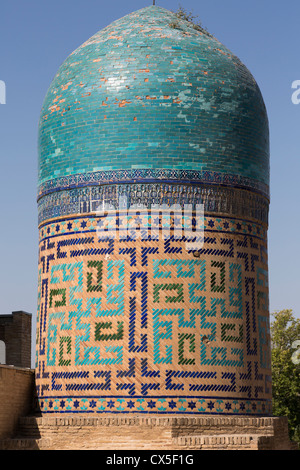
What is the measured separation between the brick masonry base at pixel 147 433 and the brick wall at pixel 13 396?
0.26 metres

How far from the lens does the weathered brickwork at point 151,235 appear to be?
45.2 feet

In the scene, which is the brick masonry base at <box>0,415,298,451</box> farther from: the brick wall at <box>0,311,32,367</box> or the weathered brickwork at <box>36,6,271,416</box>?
the brick wall at <box>0,311,32,367</box>

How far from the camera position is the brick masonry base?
13031mm

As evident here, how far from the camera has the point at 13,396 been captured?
14.1 m

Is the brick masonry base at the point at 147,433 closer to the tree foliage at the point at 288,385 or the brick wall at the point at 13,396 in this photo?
the brick wall at the point at 13,396

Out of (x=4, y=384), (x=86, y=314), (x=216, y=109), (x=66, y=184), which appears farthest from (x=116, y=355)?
(x=216, y=109)

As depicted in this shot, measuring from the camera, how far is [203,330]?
13.9 metres

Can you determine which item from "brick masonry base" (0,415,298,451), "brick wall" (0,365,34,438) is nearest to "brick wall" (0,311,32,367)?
"brick wall" (0,365,34,438)

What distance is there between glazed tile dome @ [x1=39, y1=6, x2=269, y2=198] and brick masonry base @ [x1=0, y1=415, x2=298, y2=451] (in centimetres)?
393

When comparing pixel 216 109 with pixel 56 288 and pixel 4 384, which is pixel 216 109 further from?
pixel 4 384

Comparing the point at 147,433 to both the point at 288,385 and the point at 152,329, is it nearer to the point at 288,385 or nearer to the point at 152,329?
the point at 152,329

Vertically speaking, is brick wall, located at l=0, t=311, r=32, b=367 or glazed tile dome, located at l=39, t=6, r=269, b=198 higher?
glazed tile dome, located at l=39, t=6, r=269, b=198

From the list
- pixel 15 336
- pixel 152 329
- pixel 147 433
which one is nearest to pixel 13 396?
pixel 147 433
